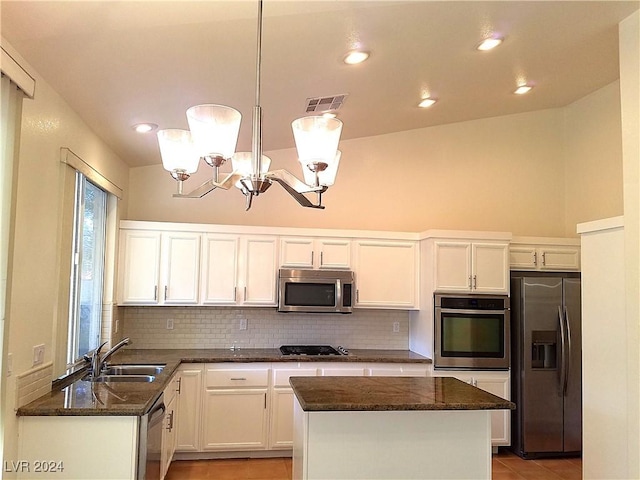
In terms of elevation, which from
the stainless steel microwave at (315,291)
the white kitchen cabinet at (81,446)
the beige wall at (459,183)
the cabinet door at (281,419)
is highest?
the beige wall at (459,183)

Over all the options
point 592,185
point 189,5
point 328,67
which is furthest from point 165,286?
point 592,185

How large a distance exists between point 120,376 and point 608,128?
492cm

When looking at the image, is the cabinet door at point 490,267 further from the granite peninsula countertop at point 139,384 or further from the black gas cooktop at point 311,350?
the black gas cooktop at point 311,350

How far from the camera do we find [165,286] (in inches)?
183

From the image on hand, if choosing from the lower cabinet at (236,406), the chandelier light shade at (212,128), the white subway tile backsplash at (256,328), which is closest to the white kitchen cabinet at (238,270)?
the white subway tile backsplash at (256,328)

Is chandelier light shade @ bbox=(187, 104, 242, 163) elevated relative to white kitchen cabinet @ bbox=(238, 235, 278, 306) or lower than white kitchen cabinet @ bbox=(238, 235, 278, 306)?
elevated

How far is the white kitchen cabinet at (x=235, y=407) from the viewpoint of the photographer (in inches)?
172

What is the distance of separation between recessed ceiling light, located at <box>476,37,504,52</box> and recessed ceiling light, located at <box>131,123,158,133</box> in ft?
7.66

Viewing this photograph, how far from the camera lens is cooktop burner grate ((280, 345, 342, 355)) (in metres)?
4.68

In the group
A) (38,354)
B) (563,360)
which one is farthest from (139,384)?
(563,360)

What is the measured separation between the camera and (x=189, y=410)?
432 cm

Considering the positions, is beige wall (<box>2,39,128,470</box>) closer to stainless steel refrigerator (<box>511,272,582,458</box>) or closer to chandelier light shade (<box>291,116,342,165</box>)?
chandelier light shade (<box>291,116,342,165</box>)

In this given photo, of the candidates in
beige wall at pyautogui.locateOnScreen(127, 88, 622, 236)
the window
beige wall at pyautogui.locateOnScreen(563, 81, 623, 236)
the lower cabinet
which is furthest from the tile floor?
beige wall at pyautogui.locateOnScreen(563, 81, 623, 236)

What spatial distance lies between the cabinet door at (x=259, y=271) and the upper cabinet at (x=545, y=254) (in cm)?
230
